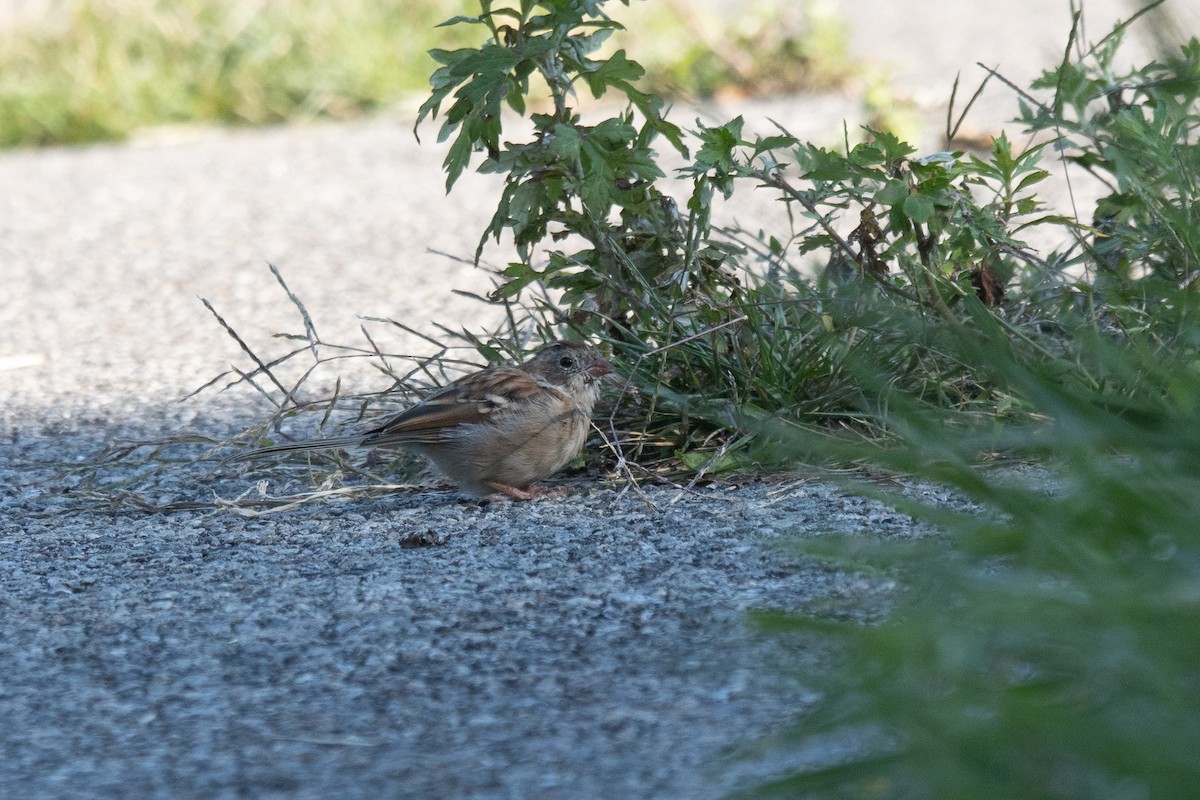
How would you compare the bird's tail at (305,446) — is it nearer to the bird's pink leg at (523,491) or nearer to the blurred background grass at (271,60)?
the bird's pink leg at (523,491)

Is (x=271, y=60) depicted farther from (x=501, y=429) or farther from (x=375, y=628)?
(x=375, y=628)

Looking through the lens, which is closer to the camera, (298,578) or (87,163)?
(298,578)

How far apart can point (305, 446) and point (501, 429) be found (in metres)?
0.56

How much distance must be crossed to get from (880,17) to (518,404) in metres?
11.7

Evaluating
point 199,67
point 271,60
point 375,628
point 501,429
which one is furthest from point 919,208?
point 199,67

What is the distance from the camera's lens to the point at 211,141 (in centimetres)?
1162

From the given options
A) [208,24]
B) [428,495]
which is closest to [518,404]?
[428,495]

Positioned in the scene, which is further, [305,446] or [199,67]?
[199,67]

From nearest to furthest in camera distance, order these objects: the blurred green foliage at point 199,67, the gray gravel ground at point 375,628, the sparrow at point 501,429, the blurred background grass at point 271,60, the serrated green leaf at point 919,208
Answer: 1. the gray gravel ground at point 375,628
2. the serrated green leaf at point 919,208
3. the sparrow at point 501,429
4. the blurred background grass at point 271,60
5. the blurred green foliage at point 199,67

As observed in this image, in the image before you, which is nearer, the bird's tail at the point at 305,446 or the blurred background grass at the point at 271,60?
the bird's tail at the point at 305,446

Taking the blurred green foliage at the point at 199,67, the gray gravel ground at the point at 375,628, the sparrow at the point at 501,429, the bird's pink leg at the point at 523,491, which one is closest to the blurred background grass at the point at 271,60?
the blurred green foliage at the point at 199,67

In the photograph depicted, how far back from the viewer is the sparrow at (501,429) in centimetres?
413

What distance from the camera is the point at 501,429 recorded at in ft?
13.6

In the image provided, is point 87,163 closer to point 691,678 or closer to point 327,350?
point 327,350
